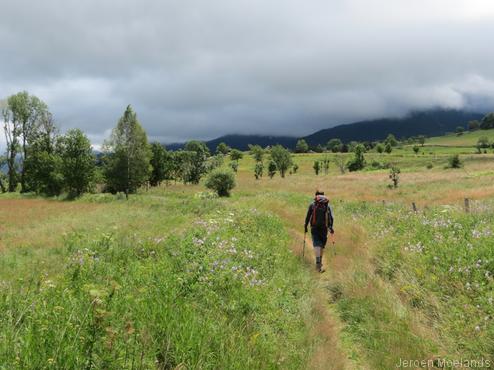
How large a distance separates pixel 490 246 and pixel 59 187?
203ft

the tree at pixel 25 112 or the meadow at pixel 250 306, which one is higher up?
the tree at pixel 25 112

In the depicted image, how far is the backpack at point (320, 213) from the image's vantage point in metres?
10.6

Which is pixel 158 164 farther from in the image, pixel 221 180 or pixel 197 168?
pixel 221 180

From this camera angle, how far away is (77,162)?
52312 millimetres

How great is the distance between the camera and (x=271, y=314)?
5801mm

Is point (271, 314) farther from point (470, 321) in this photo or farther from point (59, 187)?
point (59, 187)

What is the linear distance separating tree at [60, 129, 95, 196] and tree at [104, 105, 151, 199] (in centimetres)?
457

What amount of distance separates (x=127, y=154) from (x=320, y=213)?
5077 cm

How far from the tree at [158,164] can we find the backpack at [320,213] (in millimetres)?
69667

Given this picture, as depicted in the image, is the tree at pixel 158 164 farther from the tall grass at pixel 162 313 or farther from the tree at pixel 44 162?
the tall grass at pixel 162 313

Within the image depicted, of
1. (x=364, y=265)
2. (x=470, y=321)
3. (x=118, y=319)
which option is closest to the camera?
(x=118, y=319)

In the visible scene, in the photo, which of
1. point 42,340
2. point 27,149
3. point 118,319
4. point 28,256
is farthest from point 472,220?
point 27,149

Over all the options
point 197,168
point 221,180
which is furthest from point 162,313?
A: point 197,168

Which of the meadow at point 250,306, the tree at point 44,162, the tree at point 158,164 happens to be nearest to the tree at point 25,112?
the tree at point 44,162
